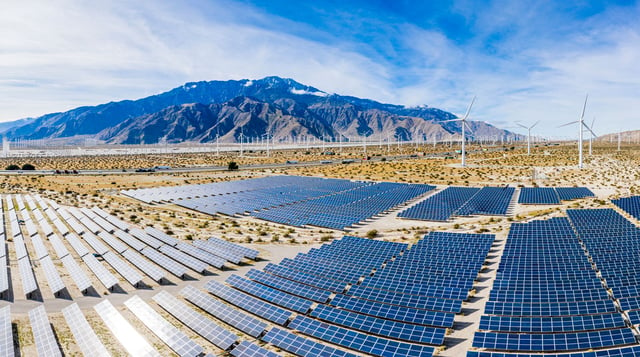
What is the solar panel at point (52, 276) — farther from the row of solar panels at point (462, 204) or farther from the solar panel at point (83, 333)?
the row of solar panels at point (462, 204)

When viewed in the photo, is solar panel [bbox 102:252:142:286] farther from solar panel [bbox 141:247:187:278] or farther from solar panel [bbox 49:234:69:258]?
solar panel [bbox 49:234:69:258]

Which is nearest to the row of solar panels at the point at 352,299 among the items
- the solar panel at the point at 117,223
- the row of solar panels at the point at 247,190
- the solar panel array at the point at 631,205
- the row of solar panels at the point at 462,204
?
the row of solar panels at the point at 462,204

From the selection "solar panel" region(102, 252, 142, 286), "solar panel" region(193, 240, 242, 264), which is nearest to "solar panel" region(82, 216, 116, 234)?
"solar panel" region(102, 252, 142, 286)

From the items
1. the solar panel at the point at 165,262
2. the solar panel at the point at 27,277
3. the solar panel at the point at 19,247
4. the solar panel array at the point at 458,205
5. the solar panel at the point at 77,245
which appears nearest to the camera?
the solar panel at the point at 27,277

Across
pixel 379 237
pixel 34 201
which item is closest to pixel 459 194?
pixel 379 237

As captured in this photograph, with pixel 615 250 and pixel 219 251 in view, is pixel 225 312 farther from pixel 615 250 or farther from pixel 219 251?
pixel 615 250

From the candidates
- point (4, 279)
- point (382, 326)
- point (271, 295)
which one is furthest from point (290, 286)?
point (4, 279)
